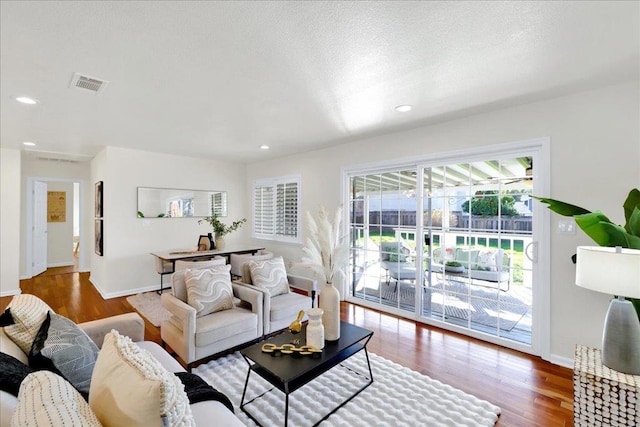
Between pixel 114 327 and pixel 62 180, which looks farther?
pixel 62 180

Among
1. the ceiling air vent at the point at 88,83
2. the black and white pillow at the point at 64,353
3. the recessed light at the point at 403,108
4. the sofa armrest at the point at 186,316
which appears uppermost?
the recessed light at the point at 403,108

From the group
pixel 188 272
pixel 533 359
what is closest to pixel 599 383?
pixel 533 359

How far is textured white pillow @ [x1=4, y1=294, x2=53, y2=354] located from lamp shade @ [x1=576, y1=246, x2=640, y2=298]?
3206 mm

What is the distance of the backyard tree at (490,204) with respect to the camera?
120 inches

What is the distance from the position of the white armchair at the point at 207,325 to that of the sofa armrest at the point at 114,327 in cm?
34

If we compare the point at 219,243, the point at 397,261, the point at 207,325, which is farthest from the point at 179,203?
the point at 397,261

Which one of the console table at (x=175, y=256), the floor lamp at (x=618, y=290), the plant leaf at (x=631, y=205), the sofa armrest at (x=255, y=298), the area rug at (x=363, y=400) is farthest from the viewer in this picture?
the console table at (x=175, y=256)

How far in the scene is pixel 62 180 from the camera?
6.19 m

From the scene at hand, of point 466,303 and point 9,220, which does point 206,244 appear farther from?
point 466,303

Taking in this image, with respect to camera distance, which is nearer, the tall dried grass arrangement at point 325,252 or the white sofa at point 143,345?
the white sofa at point 143,345

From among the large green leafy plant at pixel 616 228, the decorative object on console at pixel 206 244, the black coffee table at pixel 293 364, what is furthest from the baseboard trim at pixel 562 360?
the decorative object on console at pixel 206 244

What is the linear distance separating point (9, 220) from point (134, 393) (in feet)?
19.7

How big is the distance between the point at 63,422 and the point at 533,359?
352cm

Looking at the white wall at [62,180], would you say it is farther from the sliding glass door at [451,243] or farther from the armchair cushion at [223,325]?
the sliding glass door at [451,243]
